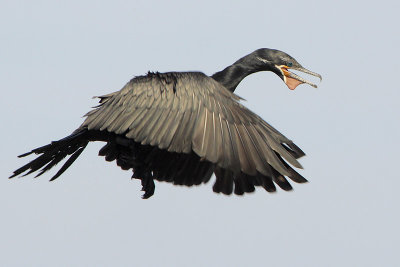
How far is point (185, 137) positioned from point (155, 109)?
760 millimetres

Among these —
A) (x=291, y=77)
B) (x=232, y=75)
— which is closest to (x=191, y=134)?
(x=232, y=75)

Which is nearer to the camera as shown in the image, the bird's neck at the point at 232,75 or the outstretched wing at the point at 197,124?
the outstretched wing at the point at 197,124

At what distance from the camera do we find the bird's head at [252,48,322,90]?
47.8ft

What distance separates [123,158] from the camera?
1481 cm

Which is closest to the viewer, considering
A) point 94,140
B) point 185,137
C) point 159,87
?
point 185,137

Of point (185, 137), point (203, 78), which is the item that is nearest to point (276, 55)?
point (203, 78)

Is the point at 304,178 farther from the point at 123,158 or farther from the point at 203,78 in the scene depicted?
the point at 123,158

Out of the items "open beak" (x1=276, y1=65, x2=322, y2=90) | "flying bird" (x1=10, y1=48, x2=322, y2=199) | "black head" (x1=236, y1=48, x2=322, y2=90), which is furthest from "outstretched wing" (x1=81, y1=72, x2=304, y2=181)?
"black head" (x1=236, y1=48, x2=322, y2=90)

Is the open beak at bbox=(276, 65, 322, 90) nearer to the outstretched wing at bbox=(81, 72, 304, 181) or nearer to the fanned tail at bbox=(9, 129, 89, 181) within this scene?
the outstretched wing at bbox=(81, 72, 304, 181)

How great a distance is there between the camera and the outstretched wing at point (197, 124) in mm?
12375

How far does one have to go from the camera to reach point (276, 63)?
48.3 ft

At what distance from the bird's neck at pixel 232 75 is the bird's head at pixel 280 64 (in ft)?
0.66

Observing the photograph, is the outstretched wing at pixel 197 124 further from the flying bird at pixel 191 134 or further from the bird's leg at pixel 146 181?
the bird's leg at pixel 146 181

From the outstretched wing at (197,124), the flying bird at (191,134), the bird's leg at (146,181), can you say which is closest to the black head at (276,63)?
the flying bird at (191,134)
